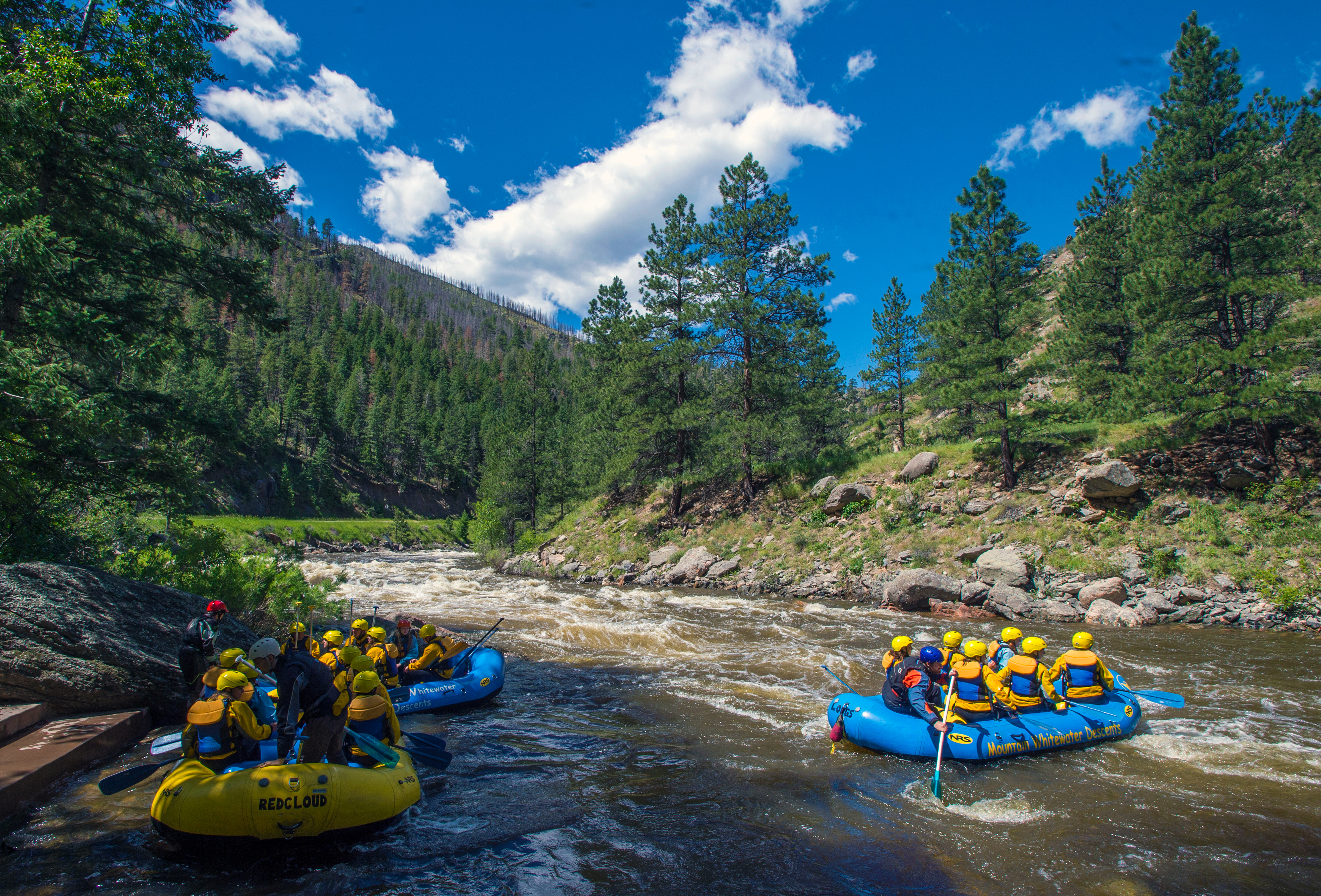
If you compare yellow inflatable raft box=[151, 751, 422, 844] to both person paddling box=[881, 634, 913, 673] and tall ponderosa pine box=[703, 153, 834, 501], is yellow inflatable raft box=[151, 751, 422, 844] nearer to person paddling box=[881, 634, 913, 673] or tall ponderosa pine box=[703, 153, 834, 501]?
person paddling box=[881, 634, 913, 673]

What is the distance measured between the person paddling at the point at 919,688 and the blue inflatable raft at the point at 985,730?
11 cm

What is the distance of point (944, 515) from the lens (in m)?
19.4

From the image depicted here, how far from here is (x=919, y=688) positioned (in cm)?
761

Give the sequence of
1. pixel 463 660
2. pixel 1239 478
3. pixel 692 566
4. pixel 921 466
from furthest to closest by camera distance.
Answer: pixel 692 566 → pixel 921 466 → pixel 1239 478 → pixel 463 660

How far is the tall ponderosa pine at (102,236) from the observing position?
7.39m

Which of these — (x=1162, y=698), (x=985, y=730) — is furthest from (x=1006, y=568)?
(x=985, y=730)

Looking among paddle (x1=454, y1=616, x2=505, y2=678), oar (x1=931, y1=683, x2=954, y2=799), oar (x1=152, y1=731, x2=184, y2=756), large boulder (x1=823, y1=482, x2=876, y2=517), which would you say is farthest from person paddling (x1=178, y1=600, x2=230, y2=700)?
large boulder (x1=823, y1=482, x2=876, y2=517)

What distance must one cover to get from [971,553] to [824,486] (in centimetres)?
704

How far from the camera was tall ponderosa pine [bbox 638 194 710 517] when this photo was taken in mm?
25281

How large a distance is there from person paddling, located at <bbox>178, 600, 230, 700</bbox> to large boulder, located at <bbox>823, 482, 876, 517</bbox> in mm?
19379

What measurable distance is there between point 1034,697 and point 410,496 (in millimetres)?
82675

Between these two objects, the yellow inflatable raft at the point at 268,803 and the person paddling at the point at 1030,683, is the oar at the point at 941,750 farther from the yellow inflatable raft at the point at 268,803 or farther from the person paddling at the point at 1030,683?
the yellow inflatable raft at the point at 268,803

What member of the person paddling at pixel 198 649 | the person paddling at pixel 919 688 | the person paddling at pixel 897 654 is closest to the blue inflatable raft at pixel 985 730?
the person paddling at pixel 919 688

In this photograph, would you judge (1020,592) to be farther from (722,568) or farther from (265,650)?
(265,650)
